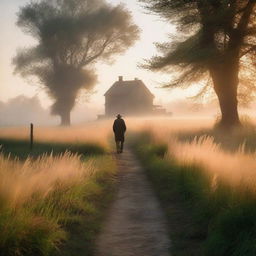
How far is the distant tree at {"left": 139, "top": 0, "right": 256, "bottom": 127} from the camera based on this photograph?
19266 mm

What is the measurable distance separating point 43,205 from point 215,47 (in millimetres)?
13971

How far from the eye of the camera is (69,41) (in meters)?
39.5

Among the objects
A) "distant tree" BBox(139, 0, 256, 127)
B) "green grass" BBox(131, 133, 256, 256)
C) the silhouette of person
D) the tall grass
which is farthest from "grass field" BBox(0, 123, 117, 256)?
"distant tree" BBox(139, 0, 256, 127)

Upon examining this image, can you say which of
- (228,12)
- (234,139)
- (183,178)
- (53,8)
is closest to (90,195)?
(183,178)

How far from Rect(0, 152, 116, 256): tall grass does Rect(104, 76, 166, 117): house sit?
53786mm

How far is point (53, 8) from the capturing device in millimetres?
39562

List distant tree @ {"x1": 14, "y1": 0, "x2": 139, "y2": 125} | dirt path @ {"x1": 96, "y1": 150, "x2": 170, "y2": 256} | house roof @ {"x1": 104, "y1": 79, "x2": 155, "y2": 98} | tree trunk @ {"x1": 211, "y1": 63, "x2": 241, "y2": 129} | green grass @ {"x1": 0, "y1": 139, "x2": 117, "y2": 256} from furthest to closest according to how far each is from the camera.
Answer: house roof @ {"x1": 104, "y1": 79, "x2": 155, "y2": 98} → distant tree @ {"x1": 14, "y1": 0, "x2": 139, "y2": 125} → tree trunk @ {"x1": 211, "y1": 63, "x2": 241, "y2": 129} → dirt path @ {"x1": 96, "y1": 150, "x2": 170, "y2": 256} → green grass @ {"x1": 0, "y1": 139, "x2": 117, "y2": 256}

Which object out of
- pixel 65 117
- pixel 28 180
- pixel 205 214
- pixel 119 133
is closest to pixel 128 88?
pixel 65 117

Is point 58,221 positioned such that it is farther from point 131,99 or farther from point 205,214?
point 131,99

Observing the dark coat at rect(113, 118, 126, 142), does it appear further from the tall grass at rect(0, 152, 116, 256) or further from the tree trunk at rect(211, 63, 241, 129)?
the tall grass at rect(0, 152, 116, 256)

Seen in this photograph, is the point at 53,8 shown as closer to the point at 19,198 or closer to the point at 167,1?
the point at 167,1

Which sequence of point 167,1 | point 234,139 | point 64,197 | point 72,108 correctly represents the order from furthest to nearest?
1. point 72,108
2. point 167,1
3. point 234,139
4. point 64,197

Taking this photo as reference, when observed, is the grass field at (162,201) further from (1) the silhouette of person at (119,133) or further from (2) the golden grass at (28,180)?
(1) the silhouette of person at (119,133)

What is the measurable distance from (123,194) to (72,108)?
31.7 metres
